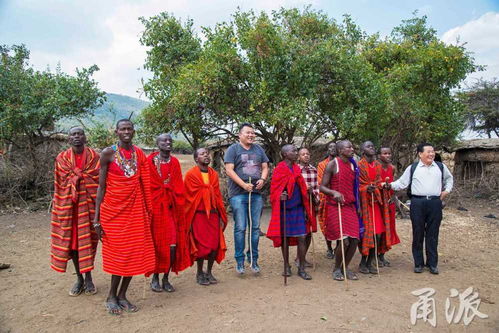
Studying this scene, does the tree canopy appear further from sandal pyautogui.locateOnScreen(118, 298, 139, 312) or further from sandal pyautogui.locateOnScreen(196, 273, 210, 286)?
sandal pyautogui.locateOnScreen(118, 298, 139, 312)

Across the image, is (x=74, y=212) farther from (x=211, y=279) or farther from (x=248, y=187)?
(x=248, y=187)

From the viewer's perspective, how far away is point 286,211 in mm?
5273

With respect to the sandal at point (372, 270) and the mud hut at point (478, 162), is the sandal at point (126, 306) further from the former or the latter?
the mud hut at point (478, 162)

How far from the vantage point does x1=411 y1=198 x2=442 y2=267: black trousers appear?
538cm

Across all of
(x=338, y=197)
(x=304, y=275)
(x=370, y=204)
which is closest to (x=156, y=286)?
(x=304, y=275)

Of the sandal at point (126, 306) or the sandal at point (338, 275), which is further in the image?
the sandal at point (338, 275)

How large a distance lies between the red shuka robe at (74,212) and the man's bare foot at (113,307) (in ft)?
2.00

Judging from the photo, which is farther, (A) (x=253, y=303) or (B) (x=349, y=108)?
(B) (x=349, y=108)

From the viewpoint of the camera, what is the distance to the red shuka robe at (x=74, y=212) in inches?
178

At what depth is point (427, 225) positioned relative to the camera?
5484 mm

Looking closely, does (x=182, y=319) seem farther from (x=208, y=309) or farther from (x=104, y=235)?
(x=104, y=235)

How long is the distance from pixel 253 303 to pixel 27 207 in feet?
30.4

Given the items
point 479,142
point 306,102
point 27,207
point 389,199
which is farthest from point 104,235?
point 479,142

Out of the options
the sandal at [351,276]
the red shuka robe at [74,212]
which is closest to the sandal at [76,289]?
the red shuka robe at [74,212]
